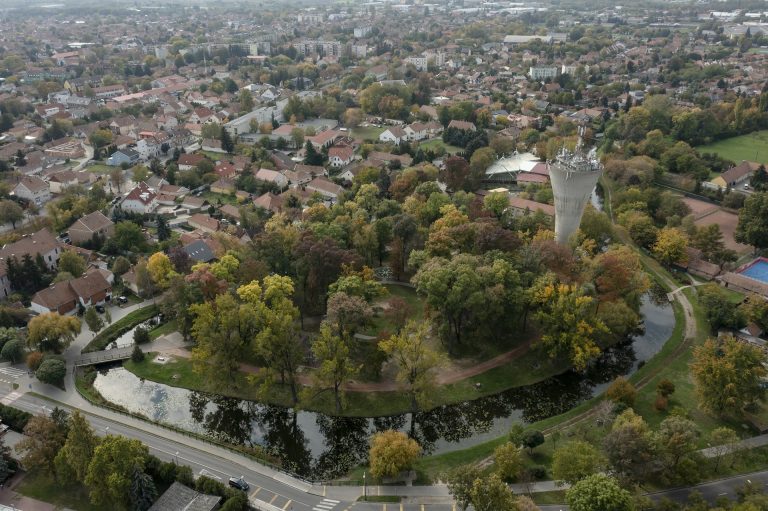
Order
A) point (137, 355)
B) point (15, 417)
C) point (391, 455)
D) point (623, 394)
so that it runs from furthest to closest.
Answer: point (137, 355), point (623, 394), point (15, 417), point (391, 455)

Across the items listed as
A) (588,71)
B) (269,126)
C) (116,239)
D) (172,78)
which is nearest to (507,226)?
(116,239)

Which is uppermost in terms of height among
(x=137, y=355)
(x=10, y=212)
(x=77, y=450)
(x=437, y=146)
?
(x=77, y=450)

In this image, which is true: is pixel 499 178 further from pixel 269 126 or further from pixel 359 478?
pixel 359 478

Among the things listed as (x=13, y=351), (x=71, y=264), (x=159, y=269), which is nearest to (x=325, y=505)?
(x=13, y=351)

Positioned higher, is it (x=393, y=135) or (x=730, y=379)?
(x=730, y=379)

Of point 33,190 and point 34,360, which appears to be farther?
point 33,190

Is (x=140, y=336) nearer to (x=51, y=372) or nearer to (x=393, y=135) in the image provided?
(x=51, y=372)
